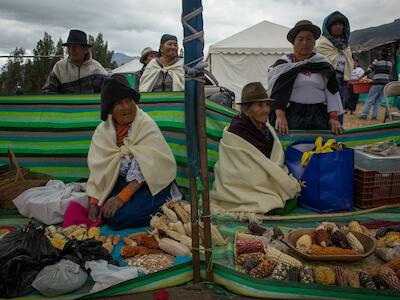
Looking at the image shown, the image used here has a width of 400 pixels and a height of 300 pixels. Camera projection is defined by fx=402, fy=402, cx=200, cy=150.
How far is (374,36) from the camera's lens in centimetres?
2128

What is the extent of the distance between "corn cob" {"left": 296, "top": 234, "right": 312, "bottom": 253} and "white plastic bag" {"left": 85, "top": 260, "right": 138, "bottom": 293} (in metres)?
1.19

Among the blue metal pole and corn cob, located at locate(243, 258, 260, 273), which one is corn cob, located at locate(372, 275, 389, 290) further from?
the blue metal pole

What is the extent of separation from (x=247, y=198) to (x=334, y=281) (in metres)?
1.46

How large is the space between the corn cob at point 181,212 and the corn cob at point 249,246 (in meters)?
0.66

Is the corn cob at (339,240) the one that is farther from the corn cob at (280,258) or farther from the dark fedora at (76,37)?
the dark fedora at (76,37)

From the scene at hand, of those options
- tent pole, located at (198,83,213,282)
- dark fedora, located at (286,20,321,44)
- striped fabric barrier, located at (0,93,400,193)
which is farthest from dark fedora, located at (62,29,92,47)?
tent pole, located at (198,83,213,282)

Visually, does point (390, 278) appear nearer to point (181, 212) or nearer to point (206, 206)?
point (206, 206)

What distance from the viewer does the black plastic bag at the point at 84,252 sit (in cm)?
277

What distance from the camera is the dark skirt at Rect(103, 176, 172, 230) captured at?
3.61 meters

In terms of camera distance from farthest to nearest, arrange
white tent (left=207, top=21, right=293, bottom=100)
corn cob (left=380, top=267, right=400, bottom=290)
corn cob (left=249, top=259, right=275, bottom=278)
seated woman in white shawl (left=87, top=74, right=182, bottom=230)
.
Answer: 1. white tent (left=207, top=21, right=293, bottom=100)
2. seated woman in white shawl (left=87, top=74, right=182, bottom=230)
3. corn cob (left=249, top=259, right=275, bottom=278)
4. corn cob (left=380, top=267, right=400, bottom=290)

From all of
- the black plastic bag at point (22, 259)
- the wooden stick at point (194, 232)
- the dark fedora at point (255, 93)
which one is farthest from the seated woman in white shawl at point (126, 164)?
the wooden stick at point (194, 232)

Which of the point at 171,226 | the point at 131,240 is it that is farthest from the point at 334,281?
the point at 131,240

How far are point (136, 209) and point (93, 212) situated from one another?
45 cm

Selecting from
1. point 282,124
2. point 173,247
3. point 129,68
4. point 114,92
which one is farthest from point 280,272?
point 129,68
